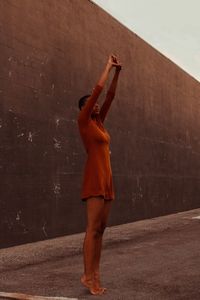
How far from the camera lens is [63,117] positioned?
855 cm

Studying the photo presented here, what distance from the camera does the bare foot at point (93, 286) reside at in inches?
167

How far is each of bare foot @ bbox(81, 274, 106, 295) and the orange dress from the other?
64 cm

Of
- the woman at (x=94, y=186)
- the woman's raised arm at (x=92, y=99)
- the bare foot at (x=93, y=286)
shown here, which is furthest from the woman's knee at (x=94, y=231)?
the woman's raised arm at (x=92, y=99)

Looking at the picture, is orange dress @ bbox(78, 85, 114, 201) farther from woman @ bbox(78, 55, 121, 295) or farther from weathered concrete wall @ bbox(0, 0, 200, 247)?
weathered concrete wall @ bbox(0, 0, 200, 247)

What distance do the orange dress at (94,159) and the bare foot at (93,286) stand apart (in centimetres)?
64

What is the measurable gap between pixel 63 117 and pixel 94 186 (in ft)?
14.3

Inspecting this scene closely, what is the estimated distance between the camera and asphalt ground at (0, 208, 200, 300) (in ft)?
14.2

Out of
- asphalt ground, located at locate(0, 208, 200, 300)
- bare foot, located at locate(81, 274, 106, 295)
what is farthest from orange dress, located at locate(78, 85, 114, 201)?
asphalt ground, located at locate(0, 208, 200, 300)

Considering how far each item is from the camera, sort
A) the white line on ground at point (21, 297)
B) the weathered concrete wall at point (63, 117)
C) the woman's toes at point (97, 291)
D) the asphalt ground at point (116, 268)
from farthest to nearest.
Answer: the weathered concrete wall at point (63, 117) < the asphalt ground at point (116, 268) < the woman's toes at point (97, 291) < the white line on ground at point (21, 297)

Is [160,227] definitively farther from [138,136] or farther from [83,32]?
[83,32]

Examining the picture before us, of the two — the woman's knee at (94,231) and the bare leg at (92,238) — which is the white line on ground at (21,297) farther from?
the woman's knee at (94,231)

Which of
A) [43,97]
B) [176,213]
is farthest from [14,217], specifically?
[176,213]

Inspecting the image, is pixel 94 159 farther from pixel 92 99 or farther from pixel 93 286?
pixel 93 286

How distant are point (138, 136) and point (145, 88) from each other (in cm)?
123
